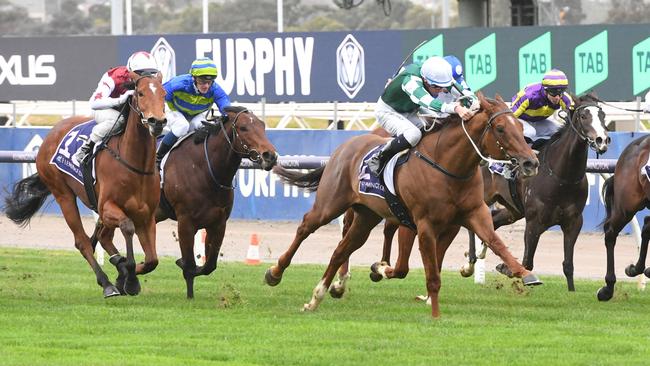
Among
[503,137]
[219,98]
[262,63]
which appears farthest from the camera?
[262,63]

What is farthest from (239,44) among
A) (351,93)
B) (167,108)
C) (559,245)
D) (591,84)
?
(167,108)

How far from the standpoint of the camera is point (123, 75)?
11.8 m

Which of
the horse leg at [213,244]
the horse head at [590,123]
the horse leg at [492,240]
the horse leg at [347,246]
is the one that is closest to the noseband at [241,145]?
the horse leg at [213,244]

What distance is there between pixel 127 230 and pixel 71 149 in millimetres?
1466

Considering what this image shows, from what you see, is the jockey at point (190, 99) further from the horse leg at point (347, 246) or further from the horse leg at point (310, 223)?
the horse leg at point (347, 246)

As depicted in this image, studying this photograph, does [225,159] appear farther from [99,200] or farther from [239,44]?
[239,44]

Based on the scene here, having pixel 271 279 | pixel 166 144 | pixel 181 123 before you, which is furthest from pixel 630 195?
pixel 166 144

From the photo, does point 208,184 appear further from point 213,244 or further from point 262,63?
point 262,63

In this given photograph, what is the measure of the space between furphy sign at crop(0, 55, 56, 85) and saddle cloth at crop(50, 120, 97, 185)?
1150 centimetres

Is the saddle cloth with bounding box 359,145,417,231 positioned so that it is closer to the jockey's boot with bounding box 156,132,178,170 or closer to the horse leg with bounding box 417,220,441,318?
the horse leg with bounding box 417,220,441,318

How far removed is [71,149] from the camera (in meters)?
12.1

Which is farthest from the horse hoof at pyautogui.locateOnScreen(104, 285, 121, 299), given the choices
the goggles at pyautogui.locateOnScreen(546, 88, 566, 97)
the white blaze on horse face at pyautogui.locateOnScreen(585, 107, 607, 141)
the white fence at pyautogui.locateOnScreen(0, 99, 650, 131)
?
the white fence at pyautogui.locateOnScreen(0, 99, 650, 131)

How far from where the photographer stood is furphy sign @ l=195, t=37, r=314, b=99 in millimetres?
21266

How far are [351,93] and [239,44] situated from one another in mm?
2202
